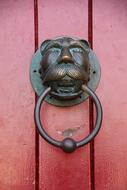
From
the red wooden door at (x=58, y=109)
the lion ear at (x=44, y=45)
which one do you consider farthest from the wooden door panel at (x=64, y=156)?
the lion ear at (x=44, y=45)

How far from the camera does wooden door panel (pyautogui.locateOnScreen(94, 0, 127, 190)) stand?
31.4 inches

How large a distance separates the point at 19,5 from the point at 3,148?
0.31 meters

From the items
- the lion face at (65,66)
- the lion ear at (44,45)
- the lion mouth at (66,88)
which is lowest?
the lion mouth at (66,88)

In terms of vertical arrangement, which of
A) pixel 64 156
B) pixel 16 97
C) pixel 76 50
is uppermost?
pixel 76 50

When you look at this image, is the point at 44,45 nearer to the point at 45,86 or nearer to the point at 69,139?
the point at 45,86

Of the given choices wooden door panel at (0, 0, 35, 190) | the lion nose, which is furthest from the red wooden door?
the lion nose

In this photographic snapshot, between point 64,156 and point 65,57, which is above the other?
point 65,57

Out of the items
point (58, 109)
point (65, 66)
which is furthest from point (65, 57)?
point (58, 109)

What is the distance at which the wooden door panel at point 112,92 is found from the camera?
2.62ft

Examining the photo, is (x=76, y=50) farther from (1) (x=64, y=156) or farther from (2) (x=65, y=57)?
(1) (x=64, y=156)

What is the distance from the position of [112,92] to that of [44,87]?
0.14 metres

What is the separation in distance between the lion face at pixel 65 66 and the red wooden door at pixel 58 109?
52mm

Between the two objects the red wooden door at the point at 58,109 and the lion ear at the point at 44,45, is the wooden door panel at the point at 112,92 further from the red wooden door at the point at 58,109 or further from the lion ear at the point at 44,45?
the lion ear at the point at 44,45

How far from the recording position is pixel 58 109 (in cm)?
80
